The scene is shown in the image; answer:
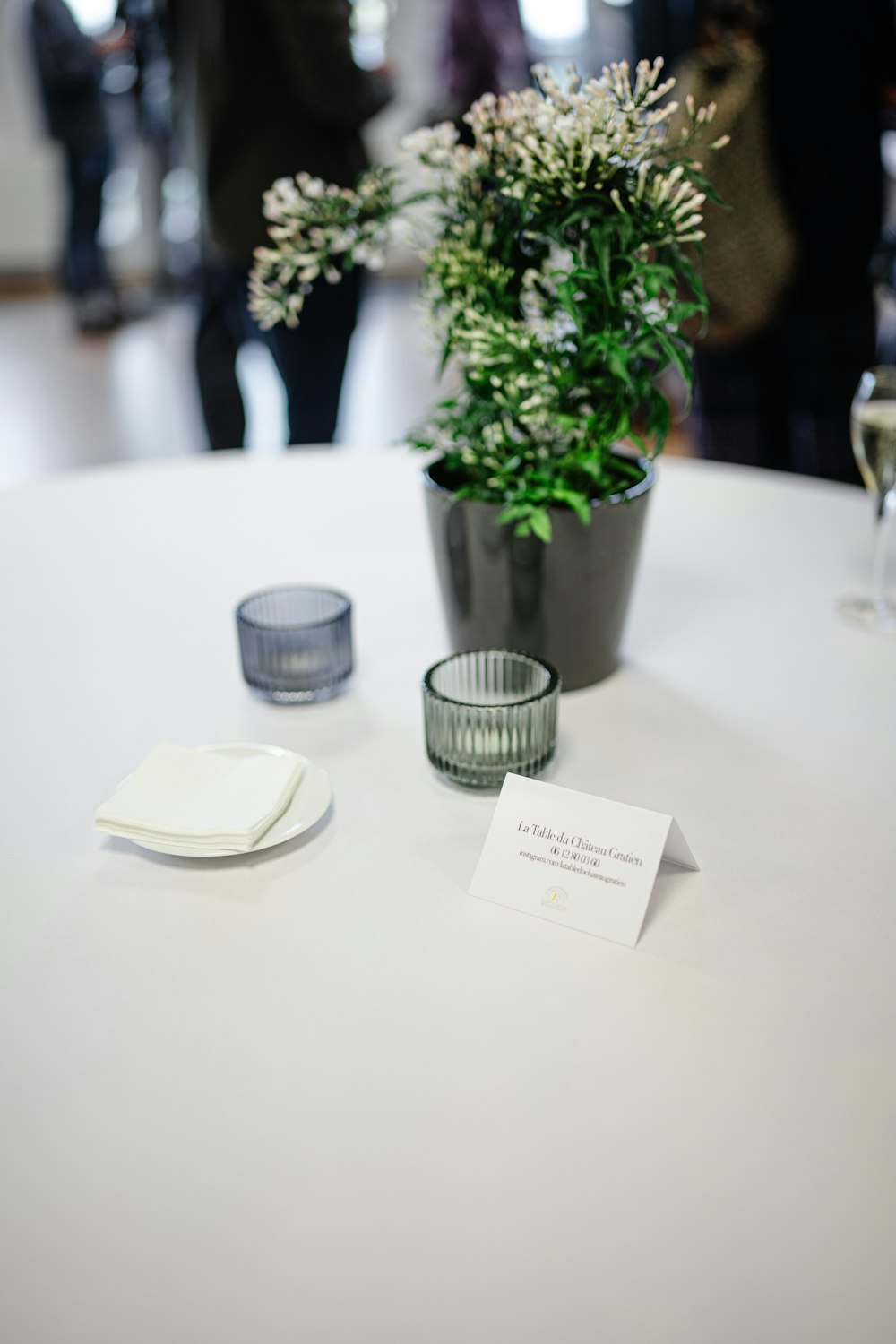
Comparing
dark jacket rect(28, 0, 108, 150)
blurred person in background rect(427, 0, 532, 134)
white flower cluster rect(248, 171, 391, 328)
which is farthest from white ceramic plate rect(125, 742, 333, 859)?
dark jacket rect(28, 0, 108, 150)

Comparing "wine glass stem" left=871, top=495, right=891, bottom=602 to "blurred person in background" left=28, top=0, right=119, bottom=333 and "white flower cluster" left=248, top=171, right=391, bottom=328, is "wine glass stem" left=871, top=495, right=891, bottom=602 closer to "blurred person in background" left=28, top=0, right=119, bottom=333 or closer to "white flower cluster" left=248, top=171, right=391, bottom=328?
"white flower cluster" left=248, top=171, right=391, bottom=328

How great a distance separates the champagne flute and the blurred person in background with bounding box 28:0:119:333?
16.4ft

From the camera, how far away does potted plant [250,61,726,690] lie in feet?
2.64

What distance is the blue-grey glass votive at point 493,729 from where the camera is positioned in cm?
79

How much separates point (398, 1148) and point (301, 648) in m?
0.48

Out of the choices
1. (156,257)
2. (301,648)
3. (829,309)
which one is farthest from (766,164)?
(156,257)

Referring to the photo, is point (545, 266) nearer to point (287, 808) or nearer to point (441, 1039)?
point (287, 808)

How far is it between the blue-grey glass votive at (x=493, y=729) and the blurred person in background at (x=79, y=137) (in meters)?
5.14

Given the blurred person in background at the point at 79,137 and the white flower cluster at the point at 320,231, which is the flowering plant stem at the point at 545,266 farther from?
the blurred person in background at the point at 79,137

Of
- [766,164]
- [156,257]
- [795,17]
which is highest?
[795,17]

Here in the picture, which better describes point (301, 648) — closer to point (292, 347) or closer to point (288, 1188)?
point (288, 1188)

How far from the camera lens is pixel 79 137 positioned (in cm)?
516

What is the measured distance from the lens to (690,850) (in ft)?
2.39

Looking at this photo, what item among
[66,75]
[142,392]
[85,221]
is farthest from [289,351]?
[85,221]
